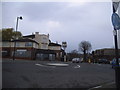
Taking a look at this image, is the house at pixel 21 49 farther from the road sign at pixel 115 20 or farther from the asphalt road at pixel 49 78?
the road sign at pixel 115 20

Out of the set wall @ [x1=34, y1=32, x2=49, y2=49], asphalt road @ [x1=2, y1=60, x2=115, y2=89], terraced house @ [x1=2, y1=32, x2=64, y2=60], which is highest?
wall @ [x1=34, y1=32, x2=49, y2=49]

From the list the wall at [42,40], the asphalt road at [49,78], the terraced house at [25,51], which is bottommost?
the asphalt road at [49,78]

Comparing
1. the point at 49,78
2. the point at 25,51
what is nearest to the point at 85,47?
the point at 25,51

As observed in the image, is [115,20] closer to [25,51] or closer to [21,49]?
[25,51]

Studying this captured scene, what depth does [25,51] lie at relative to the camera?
5084cm

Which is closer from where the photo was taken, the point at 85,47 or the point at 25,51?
the point at 25,51

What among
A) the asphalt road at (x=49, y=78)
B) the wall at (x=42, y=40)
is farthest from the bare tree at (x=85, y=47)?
the asphalt road at (x=49, y=78)

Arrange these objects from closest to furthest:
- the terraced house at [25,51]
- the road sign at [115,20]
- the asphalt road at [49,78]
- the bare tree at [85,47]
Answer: the road sign at [115,20], the asphalt road at [49,78], the terraced house at [25,51], the bare tree at [85,47]

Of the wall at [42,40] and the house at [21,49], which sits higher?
the wall at [42,40]

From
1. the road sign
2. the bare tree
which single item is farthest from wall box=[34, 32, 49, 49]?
the road sign

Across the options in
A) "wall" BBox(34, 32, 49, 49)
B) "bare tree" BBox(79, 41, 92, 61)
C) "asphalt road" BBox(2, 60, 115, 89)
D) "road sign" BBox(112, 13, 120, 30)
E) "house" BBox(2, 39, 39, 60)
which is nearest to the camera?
"road sign" BBox(112, 13, 120, 30)

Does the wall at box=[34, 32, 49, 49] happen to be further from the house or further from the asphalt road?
the asphalt road

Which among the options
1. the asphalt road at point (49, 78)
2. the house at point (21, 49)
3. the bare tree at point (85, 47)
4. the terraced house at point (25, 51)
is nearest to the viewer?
the asphalt road at point (49, 78)

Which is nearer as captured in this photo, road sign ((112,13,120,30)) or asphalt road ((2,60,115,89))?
road sign ((112,13,120,30))
